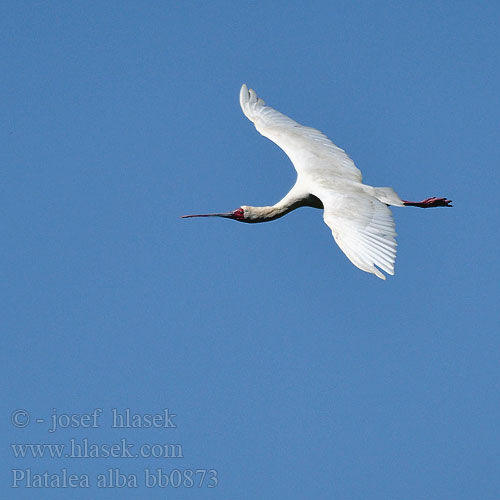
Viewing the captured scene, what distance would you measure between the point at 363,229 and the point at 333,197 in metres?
2.05

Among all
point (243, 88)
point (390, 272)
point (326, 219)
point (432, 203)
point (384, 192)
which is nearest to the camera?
point (390, 272)

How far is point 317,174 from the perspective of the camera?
24.7 meters

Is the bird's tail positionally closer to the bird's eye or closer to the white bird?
the white bird

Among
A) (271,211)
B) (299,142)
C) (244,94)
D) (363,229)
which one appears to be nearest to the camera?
(363,229)

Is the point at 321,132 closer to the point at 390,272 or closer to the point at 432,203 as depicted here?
the point at 432,203

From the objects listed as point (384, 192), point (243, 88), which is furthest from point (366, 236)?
point (243, 88)

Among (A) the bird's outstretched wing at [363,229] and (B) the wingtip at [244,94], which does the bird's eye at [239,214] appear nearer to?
(A) the bird's outstretched wing at [363,229]

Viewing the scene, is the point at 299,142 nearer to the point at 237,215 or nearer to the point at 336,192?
the point at 237,215

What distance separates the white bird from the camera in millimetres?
20250

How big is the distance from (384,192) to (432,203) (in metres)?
2.76

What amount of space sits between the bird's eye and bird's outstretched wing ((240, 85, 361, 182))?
1588 millimetres

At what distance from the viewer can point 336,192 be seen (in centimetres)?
2300

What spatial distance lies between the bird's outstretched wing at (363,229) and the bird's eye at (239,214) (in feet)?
9.24

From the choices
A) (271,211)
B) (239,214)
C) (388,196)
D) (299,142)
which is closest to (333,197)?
(388,196)
